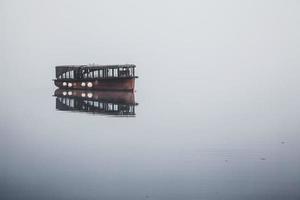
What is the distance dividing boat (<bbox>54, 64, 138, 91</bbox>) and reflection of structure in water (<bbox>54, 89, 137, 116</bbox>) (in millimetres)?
38

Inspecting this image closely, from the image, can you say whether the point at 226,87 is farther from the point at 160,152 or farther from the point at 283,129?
the point at 160,152

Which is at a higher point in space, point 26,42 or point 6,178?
point 26,42

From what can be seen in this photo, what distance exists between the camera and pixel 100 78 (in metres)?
2.11

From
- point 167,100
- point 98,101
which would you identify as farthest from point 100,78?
point 167,100

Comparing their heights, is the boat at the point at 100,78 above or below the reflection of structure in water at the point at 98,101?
above

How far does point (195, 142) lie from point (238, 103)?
0.42m

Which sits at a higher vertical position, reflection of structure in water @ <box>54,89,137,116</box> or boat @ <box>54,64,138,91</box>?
boat @ <box>54,64,138,91</box>

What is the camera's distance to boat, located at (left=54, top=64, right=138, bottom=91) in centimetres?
209

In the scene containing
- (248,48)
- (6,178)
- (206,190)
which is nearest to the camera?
(248,48)

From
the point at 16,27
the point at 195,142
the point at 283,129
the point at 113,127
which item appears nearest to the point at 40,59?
the point at 16,27

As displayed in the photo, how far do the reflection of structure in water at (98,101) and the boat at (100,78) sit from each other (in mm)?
38

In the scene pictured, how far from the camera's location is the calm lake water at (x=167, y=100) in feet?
7.05

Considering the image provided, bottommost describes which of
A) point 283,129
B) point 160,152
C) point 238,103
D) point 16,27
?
point 160,152

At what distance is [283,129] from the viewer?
85.2 inches
